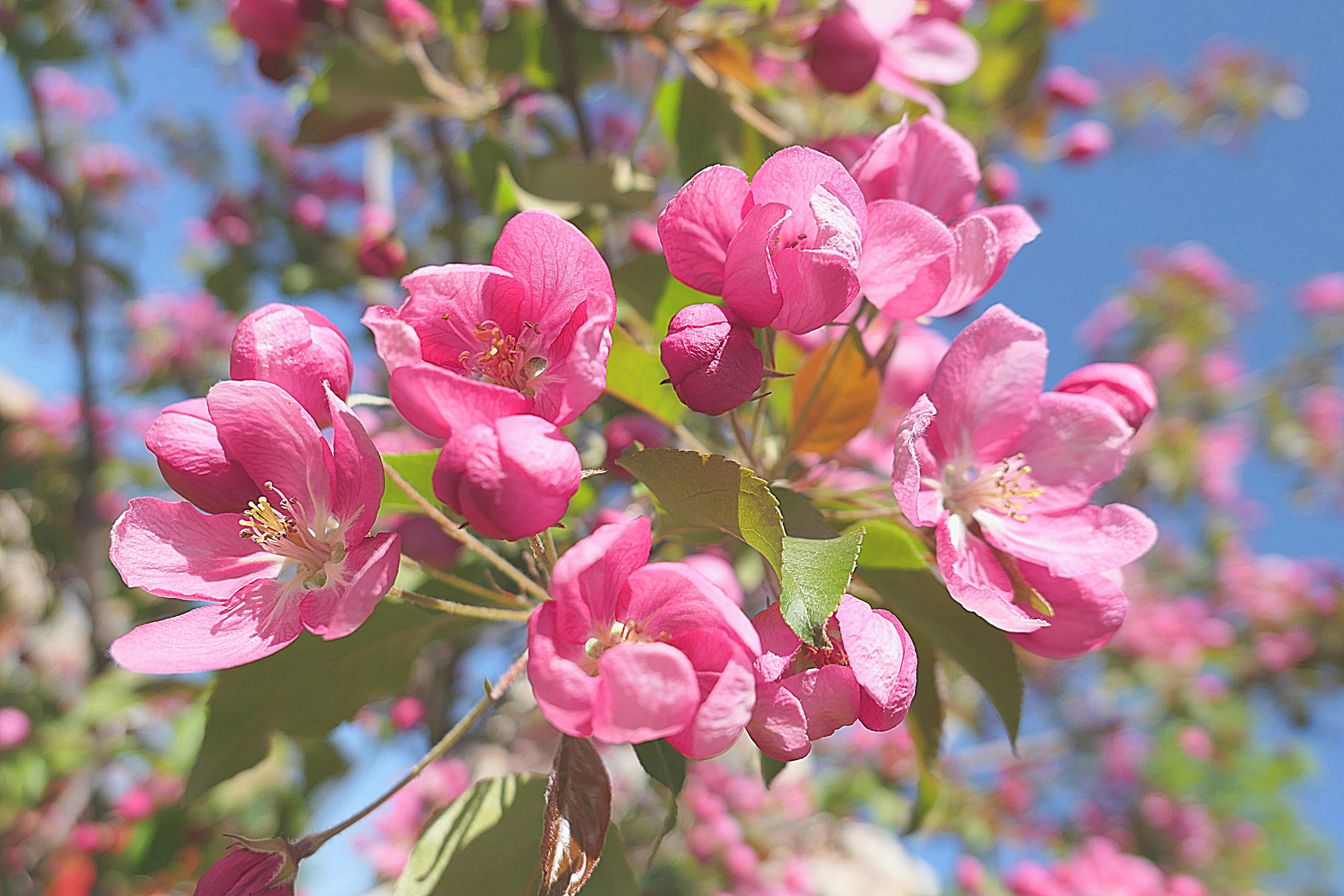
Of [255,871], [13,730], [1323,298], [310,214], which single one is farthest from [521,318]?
[1323,298]

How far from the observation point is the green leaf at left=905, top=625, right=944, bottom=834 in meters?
0.82

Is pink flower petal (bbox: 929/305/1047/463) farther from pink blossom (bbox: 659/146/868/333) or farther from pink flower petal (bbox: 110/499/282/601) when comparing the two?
pink flower petal (bbox: 110/499/282/601)

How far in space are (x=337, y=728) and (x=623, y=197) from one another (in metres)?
0.78

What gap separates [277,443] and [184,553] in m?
0.13

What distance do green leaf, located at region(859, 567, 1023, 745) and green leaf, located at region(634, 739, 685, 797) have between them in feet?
0.80

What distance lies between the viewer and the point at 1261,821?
8359 millimetres

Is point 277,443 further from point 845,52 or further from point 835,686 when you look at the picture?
point 845,52

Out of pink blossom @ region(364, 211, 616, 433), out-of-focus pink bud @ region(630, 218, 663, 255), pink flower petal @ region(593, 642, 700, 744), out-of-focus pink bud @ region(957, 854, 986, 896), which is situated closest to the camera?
pink flower petal @ region(593, 642, 700, 744)

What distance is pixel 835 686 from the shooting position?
0.57 m

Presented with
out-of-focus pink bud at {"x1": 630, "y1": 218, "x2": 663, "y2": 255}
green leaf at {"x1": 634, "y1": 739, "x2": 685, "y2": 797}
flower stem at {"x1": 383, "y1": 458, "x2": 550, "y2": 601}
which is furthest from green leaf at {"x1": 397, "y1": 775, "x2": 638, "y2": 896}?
out-of-focus pink bud at {"x1": 630, "y1": 218, "x2": 663, "y2": 255}

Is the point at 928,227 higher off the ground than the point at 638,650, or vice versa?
the point at 928,227

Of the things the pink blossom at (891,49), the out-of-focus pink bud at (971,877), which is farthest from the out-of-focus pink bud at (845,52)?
the out-of-focus pink bud at (971,877)

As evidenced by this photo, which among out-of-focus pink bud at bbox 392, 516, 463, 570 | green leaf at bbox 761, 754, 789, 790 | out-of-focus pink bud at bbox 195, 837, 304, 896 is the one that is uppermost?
out-of-focus pink bud at bbox 195, 837, 304, 896

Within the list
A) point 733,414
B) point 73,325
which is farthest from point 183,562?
point 73,325
